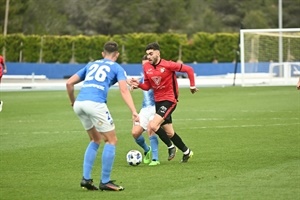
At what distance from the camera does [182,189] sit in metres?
12.8

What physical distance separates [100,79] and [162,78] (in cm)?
342

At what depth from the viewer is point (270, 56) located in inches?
1923

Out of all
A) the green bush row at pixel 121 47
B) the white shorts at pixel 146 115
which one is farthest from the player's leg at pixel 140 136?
the green bush row at pixel 121 47

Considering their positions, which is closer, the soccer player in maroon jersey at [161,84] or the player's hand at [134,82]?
the player's hand at [134,82]

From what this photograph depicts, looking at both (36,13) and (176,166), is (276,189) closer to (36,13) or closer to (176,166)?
(176,166)

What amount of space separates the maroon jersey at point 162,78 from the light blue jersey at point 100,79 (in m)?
3.15

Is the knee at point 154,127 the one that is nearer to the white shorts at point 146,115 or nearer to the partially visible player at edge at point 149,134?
the partially visible player at edge at point 149,134

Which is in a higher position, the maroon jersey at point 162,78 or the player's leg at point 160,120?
the maroon jersey at point 162,78

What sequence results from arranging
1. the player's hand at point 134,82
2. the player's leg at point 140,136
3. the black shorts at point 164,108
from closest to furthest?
the player's hand at point 134,82 < the black shorts at point 164,108 < the player's leg at point 140,136

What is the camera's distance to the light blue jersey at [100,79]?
12.9 m

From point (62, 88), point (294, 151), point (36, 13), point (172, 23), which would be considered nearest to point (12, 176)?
point (294, 151)

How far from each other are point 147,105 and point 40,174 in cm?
302

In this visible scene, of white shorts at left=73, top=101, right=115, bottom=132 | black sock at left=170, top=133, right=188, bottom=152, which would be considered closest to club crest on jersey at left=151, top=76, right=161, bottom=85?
black sock at left=170, top=133, right=188, bottom=152

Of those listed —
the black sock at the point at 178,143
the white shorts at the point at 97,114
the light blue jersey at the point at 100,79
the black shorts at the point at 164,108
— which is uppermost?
the light blue jersey at the point at 100,79
